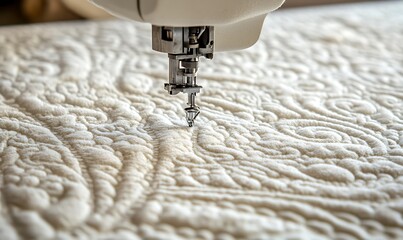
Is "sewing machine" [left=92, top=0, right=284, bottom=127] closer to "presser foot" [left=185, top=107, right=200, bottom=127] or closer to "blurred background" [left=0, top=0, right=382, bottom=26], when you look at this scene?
"presser foot" [left=185, top=107, right=200, bottom=127]

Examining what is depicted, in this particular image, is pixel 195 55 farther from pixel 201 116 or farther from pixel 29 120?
pixel 29 120

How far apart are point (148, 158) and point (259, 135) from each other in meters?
0.16

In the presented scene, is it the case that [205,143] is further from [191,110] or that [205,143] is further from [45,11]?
[45,11]

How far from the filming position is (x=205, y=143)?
2.75 ft

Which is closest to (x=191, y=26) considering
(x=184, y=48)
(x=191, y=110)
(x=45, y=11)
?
(x=184, y=48)

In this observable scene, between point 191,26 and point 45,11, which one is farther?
point 45,11

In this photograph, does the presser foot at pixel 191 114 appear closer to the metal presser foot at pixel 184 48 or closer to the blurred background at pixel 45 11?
the metal presser foot at pixel 184 48

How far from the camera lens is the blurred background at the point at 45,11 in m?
1.66

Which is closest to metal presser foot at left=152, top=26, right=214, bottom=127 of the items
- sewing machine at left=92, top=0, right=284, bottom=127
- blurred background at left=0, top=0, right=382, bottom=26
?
sewing machine at left=92, top=0, right=284, bottom=127

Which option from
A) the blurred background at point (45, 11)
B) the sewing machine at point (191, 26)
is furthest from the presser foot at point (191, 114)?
the blurred background at point (45, 11)

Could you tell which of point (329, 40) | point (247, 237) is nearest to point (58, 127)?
point (247, 237)

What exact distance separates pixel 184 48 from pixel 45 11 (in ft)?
3.31

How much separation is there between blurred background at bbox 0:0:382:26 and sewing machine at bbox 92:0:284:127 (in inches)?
32.8

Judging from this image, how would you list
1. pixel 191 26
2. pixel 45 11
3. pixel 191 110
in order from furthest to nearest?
pixel 45 11, pixel 191 110, pixel 191 26
